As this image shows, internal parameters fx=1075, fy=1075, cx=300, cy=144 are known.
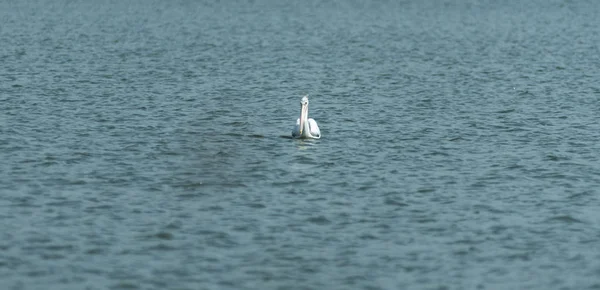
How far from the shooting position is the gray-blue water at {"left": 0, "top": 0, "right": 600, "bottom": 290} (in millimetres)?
22969

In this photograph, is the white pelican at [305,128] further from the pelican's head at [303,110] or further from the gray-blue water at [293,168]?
the gray-blue water at [293,168]

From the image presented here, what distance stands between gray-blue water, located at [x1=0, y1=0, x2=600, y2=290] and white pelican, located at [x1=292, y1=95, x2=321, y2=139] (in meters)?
0.52

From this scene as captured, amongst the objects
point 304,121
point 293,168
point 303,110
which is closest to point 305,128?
point 304,121

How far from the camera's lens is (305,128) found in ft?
120

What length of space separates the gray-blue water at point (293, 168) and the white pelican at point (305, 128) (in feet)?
1.72

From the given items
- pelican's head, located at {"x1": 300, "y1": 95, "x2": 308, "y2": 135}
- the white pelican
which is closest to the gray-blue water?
the white pelican

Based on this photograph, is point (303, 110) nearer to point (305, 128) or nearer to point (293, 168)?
point (305, 128)

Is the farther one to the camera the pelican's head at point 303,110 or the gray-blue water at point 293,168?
the pelican's head at point 303,110

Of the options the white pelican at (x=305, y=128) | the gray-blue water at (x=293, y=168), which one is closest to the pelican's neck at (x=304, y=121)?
the white pelican at (x=305, y=128)

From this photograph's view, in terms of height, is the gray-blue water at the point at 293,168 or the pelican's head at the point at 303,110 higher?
the pelican's head at the point at 303,110

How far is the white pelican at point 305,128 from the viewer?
120ft

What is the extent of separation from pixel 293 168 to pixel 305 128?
4276 mm

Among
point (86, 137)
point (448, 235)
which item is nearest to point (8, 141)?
point (86, 137)

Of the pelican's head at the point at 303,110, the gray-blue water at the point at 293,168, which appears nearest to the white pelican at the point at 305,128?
the pelican's head at the point at 303,110
